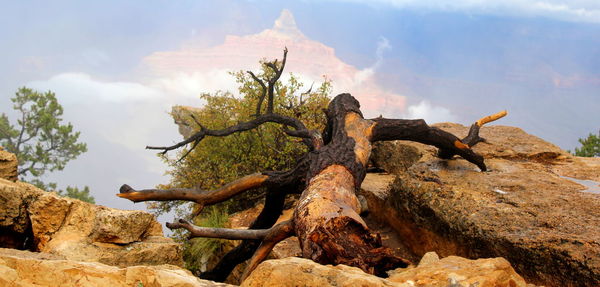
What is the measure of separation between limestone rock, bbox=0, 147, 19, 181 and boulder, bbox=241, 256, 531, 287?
6930 millimetres

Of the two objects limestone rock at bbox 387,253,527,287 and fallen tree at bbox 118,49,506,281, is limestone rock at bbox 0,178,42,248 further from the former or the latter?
limestone rock at bbox 387,253,527,287

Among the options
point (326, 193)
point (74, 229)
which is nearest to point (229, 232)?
point (326, 193)

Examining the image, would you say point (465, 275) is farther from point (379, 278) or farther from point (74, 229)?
point (74, 229)

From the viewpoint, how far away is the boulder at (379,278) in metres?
2.81

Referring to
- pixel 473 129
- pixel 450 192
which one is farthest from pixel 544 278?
pixel 473 129

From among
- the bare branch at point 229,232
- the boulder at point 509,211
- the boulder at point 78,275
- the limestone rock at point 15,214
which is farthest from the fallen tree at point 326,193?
the boulder at point 78,275

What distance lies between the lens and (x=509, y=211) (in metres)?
6.17

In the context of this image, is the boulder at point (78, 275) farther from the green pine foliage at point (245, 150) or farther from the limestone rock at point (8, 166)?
the green pine foliage at point (245, 150)

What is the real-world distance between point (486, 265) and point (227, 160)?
36.1 ft

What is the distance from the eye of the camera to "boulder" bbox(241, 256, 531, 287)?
2.81 meters

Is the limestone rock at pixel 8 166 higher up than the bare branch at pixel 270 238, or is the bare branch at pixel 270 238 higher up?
the limestone rock at pixel 8 166

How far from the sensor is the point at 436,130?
8.92 metres

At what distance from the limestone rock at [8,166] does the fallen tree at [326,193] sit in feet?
7.35

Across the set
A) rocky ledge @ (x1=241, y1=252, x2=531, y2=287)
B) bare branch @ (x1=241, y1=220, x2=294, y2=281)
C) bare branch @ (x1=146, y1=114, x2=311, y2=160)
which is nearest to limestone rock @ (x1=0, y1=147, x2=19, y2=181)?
bare branch @ (x1=146, y1=114, x2=311, y2=160)
